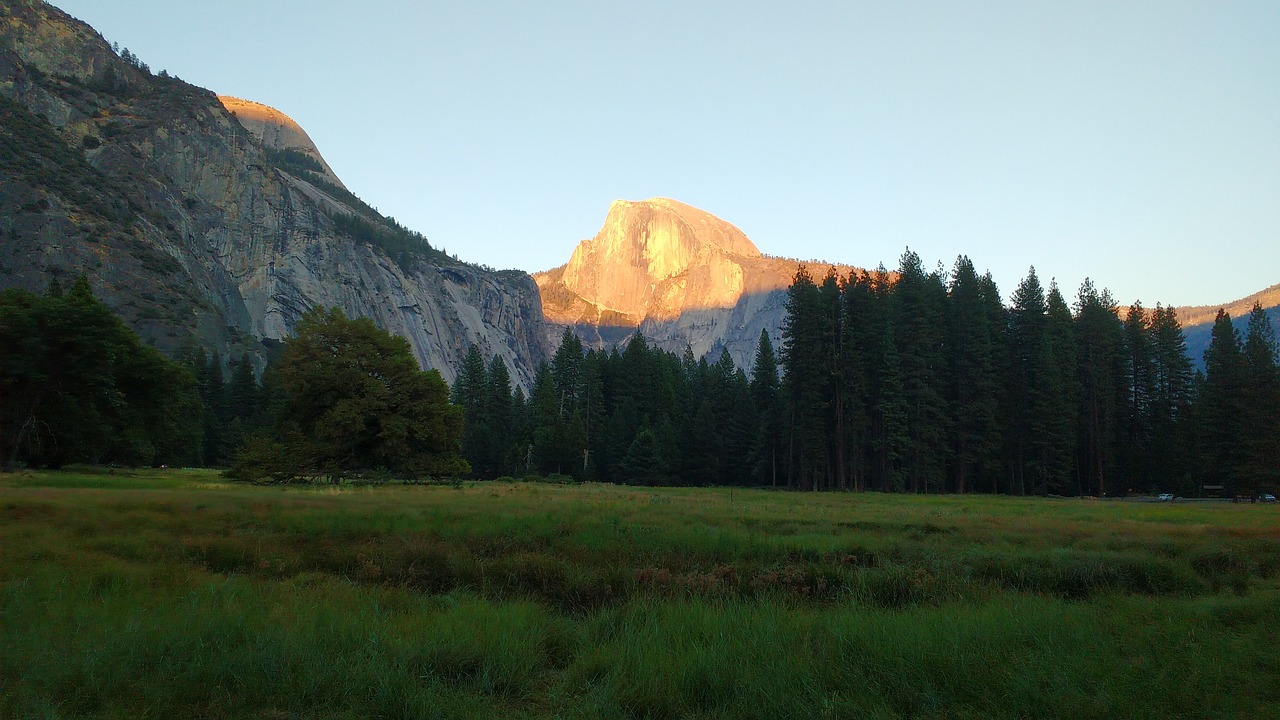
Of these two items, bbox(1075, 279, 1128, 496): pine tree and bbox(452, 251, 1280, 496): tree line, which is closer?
bbox(452, 251, 1280, 496): tree line

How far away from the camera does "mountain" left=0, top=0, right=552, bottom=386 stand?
98.8 metres

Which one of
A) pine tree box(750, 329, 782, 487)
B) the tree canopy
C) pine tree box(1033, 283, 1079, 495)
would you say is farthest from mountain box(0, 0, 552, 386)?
pine tree box(1033, 283, 1079, 495)

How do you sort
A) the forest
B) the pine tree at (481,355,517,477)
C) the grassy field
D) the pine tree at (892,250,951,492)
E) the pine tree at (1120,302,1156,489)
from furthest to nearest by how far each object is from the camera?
the pine tree at (481,355,517,477)
the pine tree at (1120,302,1156,489)
the pine tree at (892,250,951,492)
the forest
the grassy field

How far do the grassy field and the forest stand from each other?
776 inches

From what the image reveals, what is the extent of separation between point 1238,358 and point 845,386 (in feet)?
85.0

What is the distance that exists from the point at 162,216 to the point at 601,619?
147 m

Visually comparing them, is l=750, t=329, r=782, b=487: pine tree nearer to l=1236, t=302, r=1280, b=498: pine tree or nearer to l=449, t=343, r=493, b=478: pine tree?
l=449, t=343, r=493, b=478: pine tree

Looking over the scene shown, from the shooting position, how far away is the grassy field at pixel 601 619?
687 cm

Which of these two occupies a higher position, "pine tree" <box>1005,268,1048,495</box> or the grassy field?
"pine tree" <box>1005,268,1048,495</box>

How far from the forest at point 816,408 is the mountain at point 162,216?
3213 cm

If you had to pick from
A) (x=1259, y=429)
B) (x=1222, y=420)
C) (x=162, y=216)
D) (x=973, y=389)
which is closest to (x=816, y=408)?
(x=973, y=389)

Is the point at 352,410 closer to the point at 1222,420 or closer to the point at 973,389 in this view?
the point at 973,389

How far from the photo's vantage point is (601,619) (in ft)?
33.3

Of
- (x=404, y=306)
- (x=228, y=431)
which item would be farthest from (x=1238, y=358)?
(x=404, y=306)
